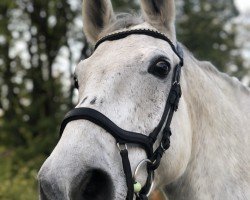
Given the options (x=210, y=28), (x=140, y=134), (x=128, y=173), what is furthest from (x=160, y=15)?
(x=210, y=28)

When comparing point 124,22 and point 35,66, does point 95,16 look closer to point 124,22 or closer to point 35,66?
point 124,22

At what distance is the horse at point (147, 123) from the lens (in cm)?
267

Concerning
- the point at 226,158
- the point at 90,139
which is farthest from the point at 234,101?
the point at 90,139

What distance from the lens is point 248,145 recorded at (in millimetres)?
3645

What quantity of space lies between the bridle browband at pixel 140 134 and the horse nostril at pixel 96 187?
0.15 meters

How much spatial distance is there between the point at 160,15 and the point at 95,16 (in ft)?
1.76

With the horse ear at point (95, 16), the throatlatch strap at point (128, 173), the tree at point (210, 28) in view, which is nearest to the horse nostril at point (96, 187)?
the throatlatch strap at point (128, 173)

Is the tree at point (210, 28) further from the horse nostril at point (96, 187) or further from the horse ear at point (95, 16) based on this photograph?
the horse nostril at point (96, 187)

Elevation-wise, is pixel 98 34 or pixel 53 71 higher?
pixel 98 34

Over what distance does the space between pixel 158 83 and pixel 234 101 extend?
961 mm

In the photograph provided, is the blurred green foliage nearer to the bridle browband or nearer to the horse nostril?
the bridle browband

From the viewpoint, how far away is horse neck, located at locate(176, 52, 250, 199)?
3.39 metres

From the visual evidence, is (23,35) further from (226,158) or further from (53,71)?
(226,158)

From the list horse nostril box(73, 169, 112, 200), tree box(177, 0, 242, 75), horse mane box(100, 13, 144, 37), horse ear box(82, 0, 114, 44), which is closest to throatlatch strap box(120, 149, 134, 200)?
horse nostril box(73, 169, 112, 200)
